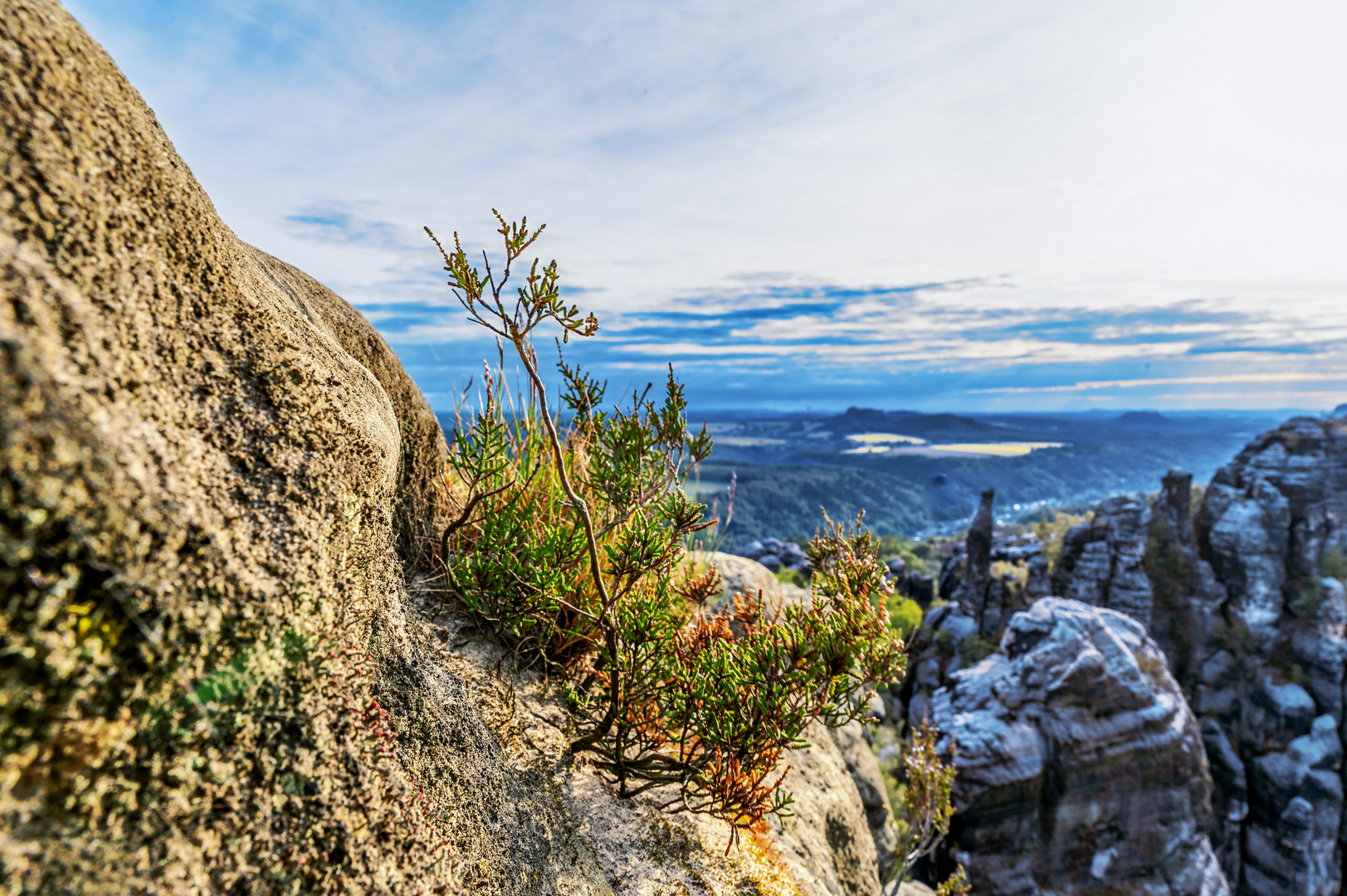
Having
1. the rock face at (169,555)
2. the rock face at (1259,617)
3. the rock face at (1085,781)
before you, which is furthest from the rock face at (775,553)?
the rock face at (169,555)

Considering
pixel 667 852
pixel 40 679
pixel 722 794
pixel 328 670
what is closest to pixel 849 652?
pixel 722 794

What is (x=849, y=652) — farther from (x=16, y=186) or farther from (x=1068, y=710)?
(x=1068, y=710)

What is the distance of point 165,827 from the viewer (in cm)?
102

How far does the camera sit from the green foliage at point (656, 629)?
2396mm

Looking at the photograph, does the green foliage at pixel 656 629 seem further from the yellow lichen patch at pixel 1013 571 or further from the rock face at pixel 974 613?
the yellow lichen patch at pixel 1013 571

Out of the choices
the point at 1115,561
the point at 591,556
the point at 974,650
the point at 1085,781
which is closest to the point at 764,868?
the point at 591,556

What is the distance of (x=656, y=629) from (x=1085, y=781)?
11.7 m

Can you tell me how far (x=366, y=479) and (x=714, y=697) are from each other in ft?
5.05

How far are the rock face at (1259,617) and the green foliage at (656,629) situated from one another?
30.8 m

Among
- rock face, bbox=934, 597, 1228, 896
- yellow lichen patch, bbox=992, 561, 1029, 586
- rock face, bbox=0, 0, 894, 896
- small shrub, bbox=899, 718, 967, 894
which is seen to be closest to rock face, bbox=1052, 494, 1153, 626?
yellow lichen patch, bbox=992, 561, 1029, 586

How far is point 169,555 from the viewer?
1.05 meters

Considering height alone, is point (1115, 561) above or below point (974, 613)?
above

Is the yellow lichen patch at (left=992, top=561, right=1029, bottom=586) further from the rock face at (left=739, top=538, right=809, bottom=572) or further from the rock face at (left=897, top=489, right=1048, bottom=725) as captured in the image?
the rock face at (left=739, top=538, right=809, bottom=572)

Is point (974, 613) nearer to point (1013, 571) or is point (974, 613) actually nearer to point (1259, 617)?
point (1013, 571)
